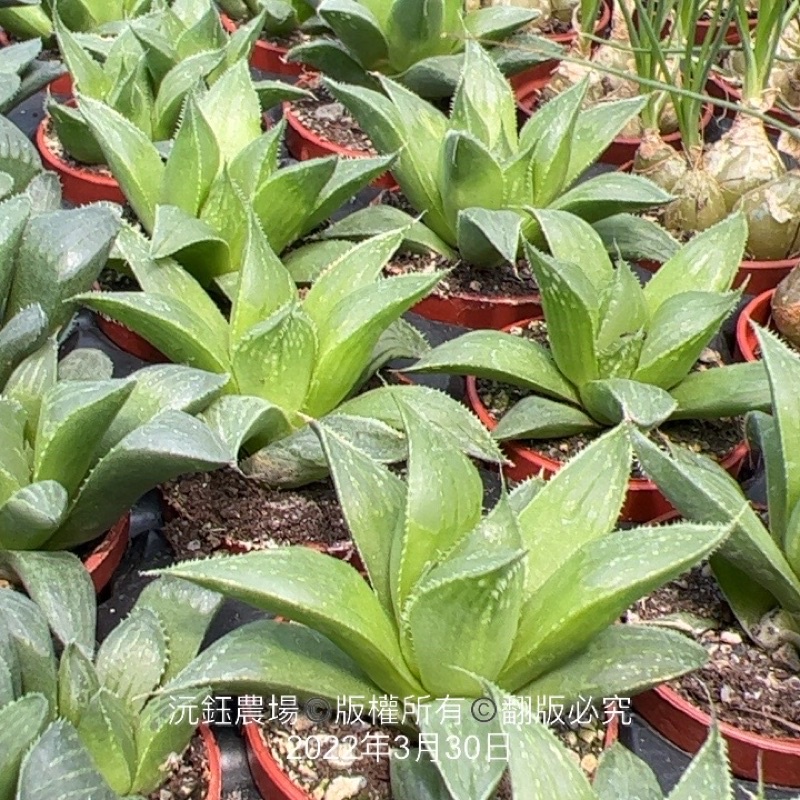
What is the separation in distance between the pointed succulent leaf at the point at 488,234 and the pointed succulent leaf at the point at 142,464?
559mm

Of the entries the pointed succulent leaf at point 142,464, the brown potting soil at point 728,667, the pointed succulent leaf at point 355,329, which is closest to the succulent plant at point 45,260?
the pointed succulent leaf at point 142,464

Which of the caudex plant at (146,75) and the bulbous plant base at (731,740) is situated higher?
the caudex plant at (146,75)

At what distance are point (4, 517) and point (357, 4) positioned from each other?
3.82 feet

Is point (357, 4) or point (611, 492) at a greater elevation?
point (357, 4)

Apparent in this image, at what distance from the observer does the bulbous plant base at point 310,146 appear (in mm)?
1885

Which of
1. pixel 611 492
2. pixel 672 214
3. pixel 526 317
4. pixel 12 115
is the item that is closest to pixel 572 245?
pixel 526 317

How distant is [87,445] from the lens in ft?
3.45

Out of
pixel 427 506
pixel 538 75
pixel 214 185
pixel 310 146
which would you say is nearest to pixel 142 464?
pixel 427 506

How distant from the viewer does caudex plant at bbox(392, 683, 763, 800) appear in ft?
2.29

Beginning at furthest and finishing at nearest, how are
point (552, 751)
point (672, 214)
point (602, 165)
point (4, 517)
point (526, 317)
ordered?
point (602, 165) < point (672, 214) < point (526, 317) < point (4, 517) < point (552, 751)

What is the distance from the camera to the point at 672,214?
68.8 inches

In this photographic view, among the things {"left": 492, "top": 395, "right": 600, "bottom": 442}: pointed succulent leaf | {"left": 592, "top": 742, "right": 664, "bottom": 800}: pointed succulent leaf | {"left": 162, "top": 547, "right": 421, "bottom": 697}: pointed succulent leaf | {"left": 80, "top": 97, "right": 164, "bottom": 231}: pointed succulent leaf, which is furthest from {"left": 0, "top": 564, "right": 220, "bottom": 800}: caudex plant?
{"left": 80, "top": 97, "right": 164, "bottom": 231}: pointed succulent leaf

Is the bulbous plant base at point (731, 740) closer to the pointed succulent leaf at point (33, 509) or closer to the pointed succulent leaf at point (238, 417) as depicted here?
the pointed succulent leaf at point (238, 417)

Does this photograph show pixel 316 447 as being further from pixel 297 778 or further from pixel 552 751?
pixel 552 751
